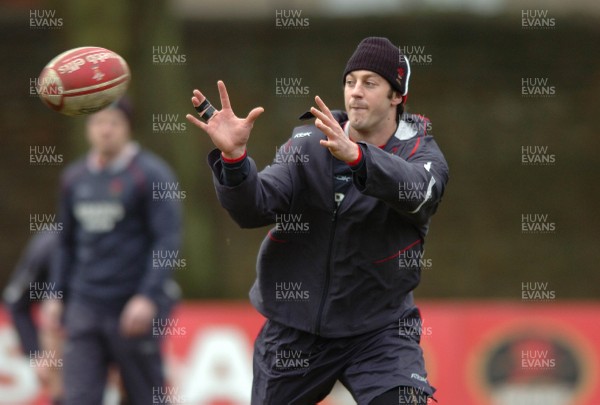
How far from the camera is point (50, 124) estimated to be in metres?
15.1

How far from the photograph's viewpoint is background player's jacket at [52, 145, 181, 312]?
7781 mm

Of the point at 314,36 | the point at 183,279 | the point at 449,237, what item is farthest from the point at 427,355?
the point at 314,36

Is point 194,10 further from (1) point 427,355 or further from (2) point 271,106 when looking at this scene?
(1) point 427,355

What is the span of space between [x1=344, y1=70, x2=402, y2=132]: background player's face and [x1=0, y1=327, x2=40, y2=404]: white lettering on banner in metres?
5.27

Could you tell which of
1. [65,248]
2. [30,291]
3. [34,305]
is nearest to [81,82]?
[65,248]

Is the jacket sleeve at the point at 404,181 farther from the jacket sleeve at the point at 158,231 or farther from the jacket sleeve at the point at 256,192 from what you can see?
the jacket sleeve at the point at 158,231

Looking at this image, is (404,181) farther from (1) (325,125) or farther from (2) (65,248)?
(2) (65,248)

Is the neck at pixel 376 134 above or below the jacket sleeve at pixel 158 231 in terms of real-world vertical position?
above

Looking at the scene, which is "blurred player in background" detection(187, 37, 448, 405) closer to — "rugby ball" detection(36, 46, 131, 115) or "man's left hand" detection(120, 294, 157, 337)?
"rugby ball" detection(36, 46, 131, 115)

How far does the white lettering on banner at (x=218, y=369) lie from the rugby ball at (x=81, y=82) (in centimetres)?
441

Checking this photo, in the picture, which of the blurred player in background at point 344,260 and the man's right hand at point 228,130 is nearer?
the man's right hand at point 228,130

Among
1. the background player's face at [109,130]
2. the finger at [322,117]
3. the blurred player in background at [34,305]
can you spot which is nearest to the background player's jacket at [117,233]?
the background player's face at [109,130]

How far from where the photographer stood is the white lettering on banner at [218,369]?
9.65 meters

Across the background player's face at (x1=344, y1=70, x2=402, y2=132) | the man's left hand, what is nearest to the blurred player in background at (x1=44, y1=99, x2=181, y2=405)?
the man's left hand
